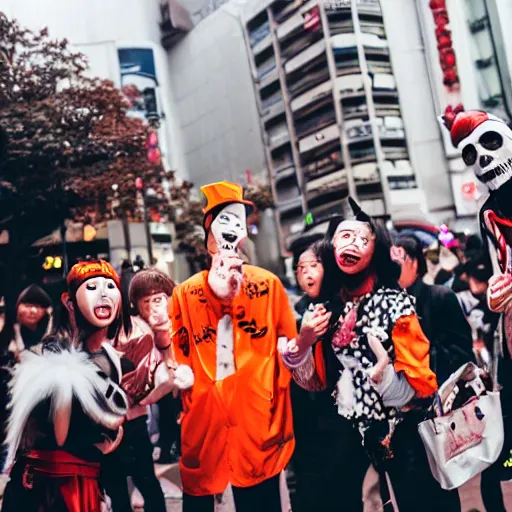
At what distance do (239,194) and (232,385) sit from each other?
897 mm

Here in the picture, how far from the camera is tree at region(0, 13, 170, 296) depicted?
3.23m

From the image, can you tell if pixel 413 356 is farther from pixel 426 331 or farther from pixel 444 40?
pixel 444 40

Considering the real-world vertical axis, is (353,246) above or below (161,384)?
above

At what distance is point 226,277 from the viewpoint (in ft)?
10.1

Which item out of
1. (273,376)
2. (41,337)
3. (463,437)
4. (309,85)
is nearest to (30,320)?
(41,337)

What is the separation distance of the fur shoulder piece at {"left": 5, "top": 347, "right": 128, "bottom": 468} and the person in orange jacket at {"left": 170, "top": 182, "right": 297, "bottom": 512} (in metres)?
0.35

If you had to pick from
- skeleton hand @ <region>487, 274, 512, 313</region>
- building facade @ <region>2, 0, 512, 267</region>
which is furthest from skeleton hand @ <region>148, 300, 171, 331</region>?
skeleton hand @ <region>487, 274, 512, 313</region>

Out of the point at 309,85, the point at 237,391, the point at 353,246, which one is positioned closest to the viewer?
the point at 237,391

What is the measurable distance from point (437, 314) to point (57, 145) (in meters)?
1.99

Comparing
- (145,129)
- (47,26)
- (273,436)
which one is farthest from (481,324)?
(47,26)

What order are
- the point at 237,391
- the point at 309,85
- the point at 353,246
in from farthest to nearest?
the point at 309,85 < the point at 353,246 < the point at 237,391

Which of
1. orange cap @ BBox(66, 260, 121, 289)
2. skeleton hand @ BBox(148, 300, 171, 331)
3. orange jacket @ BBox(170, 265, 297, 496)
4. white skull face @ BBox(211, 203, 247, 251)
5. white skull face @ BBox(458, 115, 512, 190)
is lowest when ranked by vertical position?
orange jacket @ BBox(170, 265, 297, 496)

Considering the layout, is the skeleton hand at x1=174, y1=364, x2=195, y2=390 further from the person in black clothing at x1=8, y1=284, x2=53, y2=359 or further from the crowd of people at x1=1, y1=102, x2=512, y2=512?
the person in black clothing at x1=8, y1=284, x2=53, y2=359

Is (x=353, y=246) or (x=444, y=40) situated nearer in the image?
(x=353, y=246)
